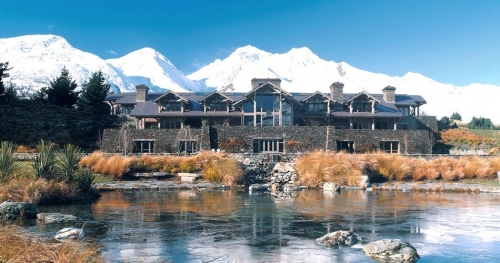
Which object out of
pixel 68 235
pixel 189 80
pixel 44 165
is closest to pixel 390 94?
pixel 44 165

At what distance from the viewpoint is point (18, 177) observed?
60.6 ft

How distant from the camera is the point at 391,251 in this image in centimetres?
1002

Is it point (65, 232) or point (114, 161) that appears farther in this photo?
point (114, 161)

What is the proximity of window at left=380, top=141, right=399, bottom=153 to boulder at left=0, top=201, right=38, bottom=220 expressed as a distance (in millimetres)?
31883

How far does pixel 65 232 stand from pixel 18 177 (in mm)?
8870

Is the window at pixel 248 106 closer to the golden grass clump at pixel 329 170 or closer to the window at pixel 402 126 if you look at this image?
the window at pixel 402 126

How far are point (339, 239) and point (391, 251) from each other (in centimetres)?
152

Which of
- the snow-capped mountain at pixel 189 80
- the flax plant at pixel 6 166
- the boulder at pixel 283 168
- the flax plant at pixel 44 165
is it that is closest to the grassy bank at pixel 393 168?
the boulder at pixel 283 168

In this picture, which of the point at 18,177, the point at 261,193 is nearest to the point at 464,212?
the point at 261,193

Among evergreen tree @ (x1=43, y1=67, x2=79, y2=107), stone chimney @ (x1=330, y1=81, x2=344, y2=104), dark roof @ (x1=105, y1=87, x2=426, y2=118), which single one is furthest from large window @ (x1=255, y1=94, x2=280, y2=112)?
evergreen tree @ (x1=43, y1=67, x2=79, y2=107)

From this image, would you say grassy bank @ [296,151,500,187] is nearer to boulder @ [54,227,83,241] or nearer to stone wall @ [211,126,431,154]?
stone wall @ [211,126,431,154]

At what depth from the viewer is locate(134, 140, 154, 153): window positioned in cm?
3859

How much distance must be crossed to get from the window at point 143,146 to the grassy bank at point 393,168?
16201 mm

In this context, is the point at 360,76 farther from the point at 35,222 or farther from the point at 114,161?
the point at 35,222
